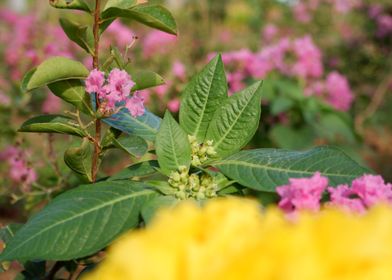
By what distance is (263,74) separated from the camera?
322 cm

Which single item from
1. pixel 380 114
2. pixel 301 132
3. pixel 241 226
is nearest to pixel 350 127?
pixel 301 132

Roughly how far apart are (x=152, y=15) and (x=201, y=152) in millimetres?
258

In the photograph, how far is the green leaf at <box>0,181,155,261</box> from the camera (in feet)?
2.77

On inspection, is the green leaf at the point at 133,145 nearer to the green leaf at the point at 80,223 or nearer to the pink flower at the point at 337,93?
the green leaf at the point at 80,223

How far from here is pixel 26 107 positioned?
3.12 meters

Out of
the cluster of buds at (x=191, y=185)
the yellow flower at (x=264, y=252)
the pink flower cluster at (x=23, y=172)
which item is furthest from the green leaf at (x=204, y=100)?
the pink flower cluster at (x=23, y=172)

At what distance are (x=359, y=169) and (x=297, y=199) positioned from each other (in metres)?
0.22

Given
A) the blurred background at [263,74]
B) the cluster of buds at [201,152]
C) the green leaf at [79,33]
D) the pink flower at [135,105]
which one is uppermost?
the green leaf at [79,33]

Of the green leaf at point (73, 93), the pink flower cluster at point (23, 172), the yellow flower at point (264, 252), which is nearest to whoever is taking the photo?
the yellow flower at point (264, 252)

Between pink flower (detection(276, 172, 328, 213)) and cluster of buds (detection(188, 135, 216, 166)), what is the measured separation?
0.80 feet

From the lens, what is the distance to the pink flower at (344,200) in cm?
82

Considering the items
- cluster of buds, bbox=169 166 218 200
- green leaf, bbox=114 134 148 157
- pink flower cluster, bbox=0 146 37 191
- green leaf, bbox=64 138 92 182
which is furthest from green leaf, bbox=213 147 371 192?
pink flower cluster, bbox=0 146 37 191

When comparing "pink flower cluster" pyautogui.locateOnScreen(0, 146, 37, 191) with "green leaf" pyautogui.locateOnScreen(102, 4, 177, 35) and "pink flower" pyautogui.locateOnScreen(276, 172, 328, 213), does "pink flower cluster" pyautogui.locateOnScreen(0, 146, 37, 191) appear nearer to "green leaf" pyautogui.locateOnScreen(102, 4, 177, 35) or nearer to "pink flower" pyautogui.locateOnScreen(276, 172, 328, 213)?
"green leaf" pyautogui.locateOnScreen(102, 4, 177, 35)

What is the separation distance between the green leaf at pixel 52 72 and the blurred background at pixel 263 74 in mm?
196
